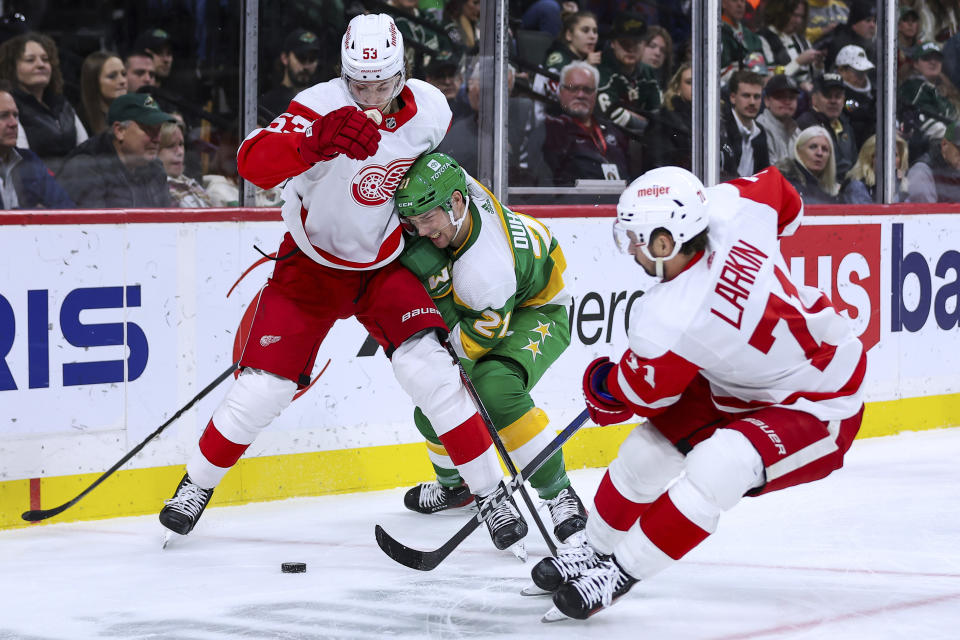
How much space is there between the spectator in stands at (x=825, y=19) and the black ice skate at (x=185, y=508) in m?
3.61

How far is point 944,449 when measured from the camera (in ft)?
17.1

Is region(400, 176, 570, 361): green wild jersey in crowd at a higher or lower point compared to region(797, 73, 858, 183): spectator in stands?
lower

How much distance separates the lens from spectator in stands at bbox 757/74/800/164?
19.0ft

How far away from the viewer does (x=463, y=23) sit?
4918mm

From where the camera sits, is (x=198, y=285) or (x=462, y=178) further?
(x=198, y=285)

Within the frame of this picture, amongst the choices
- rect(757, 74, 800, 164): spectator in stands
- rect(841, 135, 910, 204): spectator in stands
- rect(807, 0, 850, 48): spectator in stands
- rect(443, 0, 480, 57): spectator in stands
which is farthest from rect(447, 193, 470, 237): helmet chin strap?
rect(807, 0, 850, 48): spectator in stands

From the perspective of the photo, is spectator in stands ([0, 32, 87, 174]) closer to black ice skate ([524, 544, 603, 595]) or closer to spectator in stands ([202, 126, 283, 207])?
spectator in stands ([202, 126, 283, 207])

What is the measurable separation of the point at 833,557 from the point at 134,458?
6.38 ft

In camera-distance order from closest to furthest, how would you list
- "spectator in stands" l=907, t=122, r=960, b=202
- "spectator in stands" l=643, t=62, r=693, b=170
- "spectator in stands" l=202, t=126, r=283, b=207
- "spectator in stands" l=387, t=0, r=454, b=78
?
1. "spectator in stands" l=202, t=126, r=283, b=207
2. "spectator in stands" l=387, t=0, r=454, b=78
3. "spectator in stands" l=643, t=62, r=693, b=170
4. "spectator in stands" l=907, t=122, r=960, b=202

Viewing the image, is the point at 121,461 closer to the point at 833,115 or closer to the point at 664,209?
the point at 664,209

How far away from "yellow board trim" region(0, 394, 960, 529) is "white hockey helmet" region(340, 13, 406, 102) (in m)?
1.40

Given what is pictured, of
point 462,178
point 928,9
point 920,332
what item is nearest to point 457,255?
point 462,178

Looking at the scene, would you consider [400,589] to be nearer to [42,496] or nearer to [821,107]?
[42,496]

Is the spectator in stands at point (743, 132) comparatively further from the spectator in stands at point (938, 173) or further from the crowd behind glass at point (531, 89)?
the spectator in stands at point (938, 173)
